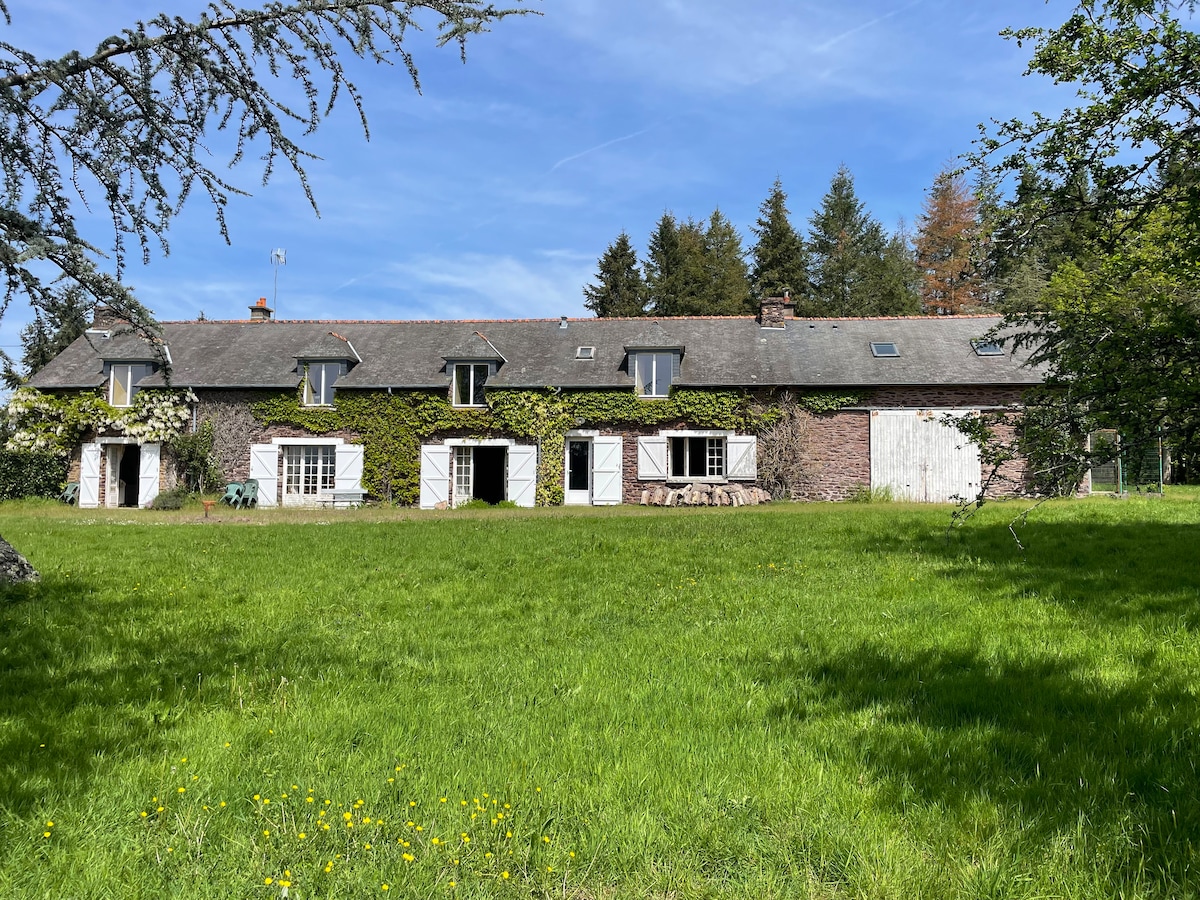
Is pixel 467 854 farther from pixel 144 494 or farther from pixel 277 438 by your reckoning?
pixel 144 494

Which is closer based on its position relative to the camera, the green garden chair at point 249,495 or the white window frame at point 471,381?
the green garden chair at point 249,495

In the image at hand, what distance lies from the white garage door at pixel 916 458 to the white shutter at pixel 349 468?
45.0 feet

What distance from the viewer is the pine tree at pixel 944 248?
113ft

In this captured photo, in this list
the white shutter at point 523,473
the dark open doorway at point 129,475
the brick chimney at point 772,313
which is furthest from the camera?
the brick chimney at point 772,313

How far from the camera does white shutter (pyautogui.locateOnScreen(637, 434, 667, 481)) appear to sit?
65.9 feet

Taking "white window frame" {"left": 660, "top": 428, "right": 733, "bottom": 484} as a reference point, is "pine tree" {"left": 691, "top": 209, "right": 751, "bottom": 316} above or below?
above

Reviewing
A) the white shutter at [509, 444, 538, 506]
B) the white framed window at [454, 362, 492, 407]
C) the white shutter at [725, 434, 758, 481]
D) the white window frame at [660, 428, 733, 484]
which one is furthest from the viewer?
the white framed window at [454, 362, 492, 407]

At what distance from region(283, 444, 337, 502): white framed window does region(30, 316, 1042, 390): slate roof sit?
1.81 m

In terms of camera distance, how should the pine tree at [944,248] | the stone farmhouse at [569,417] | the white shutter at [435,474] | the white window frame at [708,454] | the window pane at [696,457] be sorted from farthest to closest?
the pine tree at [944,248] < the window pane at [696,457] < the white shutter at [435,474] < the white window frame at [708,454] < the stone farmhouse at [569,417]

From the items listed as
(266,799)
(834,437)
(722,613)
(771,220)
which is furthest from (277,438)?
(771,220)

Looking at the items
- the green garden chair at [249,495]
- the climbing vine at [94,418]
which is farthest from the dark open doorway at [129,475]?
the green garden chair at [249,495]

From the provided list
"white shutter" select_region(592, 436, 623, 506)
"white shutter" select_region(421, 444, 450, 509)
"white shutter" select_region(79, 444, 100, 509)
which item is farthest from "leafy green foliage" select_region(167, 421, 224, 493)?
"white shutter" select_region(592, 436, 623, 506)

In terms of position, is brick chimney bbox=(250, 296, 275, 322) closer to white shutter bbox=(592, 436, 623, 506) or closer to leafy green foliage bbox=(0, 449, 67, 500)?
leafy green foliage bbox=(0, 449, 67, 500)

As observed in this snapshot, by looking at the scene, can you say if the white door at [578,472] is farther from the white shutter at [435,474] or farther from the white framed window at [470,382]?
the white shutter at [435,474]
